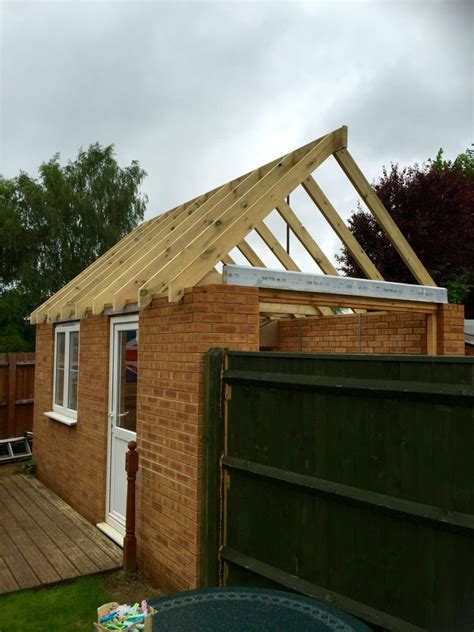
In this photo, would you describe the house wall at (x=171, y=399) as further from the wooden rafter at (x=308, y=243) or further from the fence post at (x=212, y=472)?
the wooden rafter at (x=308, y=243)

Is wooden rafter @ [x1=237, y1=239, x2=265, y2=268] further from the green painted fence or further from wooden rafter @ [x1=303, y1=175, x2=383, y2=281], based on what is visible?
the green painted fence

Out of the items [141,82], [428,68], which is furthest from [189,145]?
[428,68]

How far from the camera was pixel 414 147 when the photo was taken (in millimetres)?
24094

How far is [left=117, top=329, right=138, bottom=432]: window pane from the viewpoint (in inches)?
225

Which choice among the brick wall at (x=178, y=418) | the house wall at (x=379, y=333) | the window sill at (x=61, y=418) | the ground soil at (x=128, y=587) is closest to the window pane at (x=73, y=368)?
the window sill at (x=61, y=418)

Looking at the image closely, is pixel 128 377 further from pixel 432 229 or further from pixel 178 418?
pixel 432 229

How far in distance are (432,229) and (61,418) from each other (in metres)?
13.7

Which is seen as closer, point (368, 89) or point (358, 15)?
point (358, 15)

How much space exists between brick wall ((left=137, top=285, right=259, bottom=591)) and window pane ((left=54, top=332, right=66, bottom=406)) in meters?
3.69

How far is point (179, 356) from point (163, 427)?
29.3 inches

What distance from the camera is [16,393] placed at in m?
10.8

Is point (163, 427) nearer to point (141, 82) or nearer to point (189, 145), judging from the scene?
point (141, 82)

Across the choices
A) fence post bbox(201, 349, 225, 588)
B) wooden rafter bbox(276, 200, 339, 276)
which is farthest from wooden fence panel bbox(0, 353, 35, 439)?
fence post bbox(201, 349, 225, 588)

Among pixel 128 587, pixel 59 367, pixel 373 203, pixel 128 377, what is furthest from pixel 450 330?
pixel 59 367
